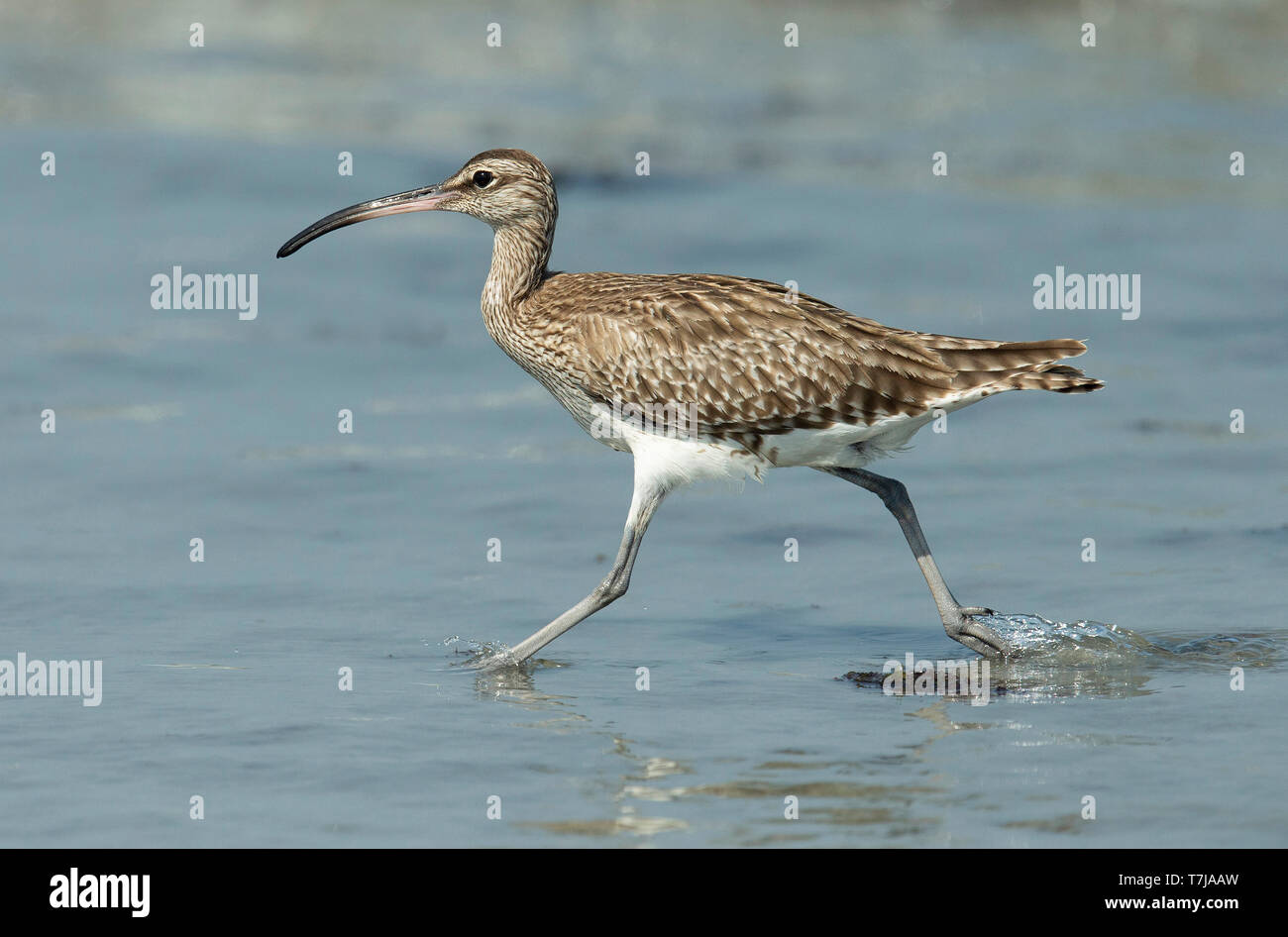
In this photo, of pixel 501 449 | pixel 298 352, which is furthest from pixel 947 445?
pixel 298 352

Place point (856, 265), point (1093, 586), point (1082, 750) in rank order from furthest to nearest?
point (856, 265), point (1093, 586), point (1082, 750)

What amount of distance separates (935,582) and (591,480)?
11.5 feet

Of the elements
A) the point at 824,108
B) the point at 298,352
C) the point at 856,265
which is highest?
the point at 824,108

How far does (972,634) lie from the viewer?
9258 millimetres

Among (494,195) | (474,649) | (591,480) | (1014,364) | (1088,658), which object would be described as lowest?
(1088,658)

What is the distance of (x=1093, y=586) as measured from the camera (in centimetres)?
1029

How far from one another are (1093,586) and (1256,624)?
1029mm

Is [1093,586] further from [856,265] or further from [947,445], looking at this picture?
[856,265]

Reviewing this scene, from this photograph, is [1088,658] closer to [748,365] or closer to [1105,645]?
[1105,645]

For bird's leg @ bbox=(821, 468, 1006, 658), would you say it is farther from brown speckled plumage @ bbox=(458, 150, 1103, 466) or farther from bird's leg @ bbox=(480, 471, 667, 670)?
bird's leg @ bbox=(480, 471, 667, 670)

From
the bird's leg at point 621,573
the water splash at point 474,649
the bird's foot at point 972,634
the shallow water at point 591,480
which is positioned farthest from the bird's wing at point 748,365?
the water splash at point 474,649

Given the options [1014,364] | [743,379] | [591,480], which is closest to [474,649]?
[743,379]

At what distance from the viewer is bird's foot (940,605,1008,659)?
9250 millimetres

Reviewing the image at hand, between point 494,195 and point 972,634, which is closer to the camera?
point 972,634
